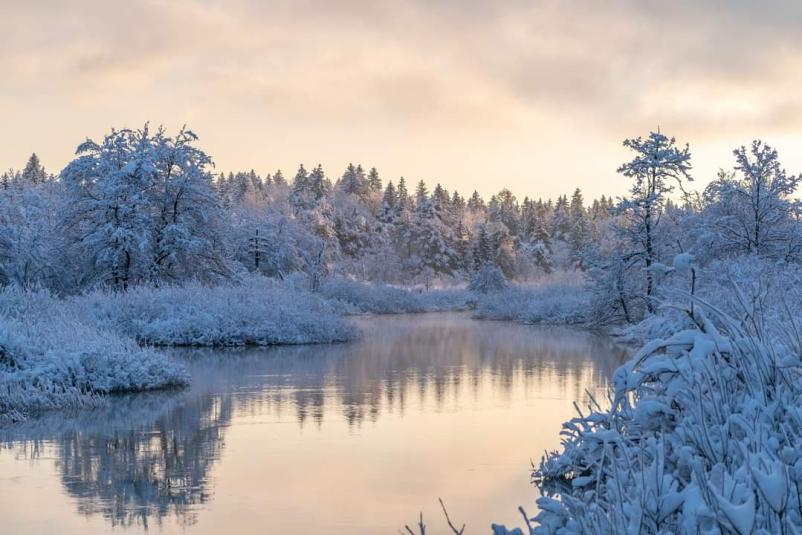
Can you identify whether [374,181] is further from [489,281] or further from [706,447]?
[706,447]

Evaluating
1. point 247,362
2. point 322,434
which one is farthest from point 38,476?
point 247,362

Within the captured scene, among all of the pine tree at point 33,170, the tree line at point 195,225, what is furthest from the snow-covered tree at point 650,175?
the pine tree at point 33,170

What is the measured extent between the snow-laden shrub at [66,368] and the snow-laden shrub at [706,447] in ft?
30.9

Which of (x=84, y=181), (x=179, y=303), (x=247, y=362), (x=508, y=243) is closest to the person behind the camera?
(x=247, y=362)

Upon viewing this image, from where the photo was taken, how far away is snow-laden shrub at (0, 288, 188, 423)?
13.7 m

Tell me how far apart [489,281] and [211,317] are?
35.6 metres

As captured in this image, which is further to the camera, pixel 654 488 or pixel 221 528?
pixel 221 528

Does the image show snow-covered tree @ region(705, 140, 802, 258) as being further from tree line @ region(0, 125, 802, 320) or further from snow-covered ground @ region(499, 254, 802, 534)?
snow-covered ground @ region(499, 254, 802, 534)

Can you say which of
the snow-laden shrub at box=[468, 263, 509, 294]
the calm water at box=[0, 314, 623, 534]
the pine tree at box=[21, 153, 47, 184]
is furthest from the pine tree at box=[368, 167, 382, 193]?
the calm water at box=[0, 314, 623, 534]

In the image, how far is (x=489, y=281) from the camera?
2359 inches

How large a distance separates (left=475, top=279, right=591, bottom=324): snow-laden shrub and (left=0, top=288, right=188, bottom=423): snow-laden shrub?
78.1ft

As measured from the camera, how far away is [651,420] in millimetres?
6281

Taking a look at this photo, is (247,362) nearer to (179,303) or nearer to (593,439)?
(179,303)

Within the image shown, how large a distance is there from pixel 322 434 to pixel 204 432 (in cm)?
164
